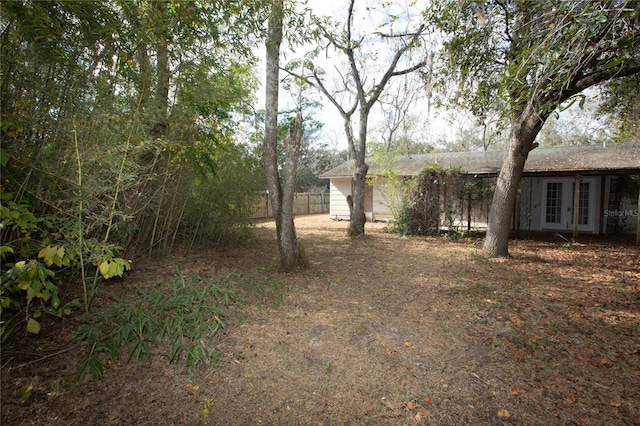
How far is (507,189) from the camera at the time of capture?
7.05 metres

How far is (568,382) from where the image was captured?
2.61 metres

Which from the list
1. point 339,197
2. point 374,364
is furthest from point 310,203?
point 374,364

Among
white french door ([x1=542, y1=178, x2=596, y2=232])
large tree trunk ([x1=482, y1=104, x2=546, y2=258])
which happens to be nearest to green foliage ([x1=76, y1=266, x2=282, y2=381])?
large tree trunk ([x1=482, y1=104, x2=546, y2=258])

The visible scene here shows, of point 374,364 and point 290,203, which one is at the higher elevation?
point 290,203

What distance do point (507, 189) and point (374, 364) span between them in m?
5.90

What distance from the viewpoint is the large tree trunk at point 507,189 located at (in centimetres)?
661

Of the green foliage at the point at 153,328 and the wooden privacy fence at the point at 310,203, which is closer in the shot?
the green foliage at the point at 153,328

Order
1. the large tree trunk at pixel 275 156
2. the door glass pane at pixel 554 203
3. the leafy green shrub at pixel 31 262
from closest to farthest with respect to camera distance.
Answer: the leafy green shrub at pixel 31 262 → the large tree trunk at pixel 275 156 → the door glass pane at pixel 554 203

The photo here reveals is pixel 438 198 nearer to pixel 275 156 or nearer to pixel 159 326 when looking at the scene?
pixel 275 156

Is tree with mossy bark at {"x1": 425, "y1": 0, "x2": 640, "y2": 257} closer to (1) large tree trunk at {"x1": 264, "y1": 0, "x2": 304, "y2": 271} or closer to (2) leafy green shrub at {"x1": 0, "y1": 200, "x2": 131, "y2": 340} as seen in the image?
(1) large tree trunk at {"x1": 264, "y1": 0, "x2": 304, "y2": 271}

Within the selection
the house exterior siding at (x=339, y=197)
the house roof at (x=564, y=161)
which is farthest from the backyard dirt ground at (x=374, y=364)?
the house exterior siding at (x=339, y=197)

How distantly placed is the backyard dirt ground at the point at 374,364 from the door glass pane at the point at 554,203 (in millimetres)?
8588

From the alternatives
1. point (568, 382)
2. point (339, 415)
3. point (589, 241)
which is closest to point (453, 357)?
point (568, 382)

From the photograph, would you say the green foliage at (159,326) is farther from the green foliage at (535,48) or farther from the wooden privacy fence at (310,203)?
the wooden privacy fence at (310,203)
